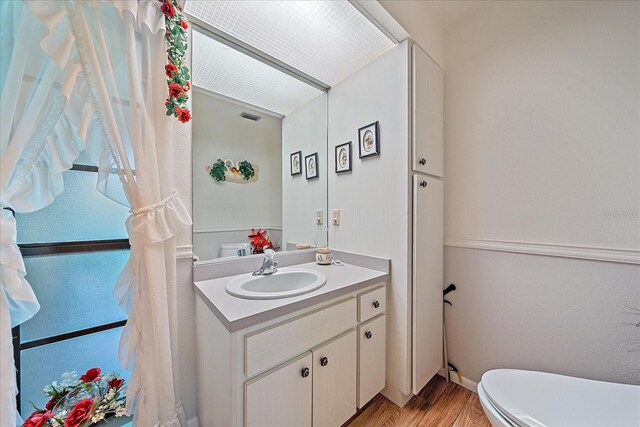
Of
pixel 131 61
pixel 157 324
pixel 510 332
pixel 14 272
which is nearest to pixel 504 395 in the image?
pixel 510 332

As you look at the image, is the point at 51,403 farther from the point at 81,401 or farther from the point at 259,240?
the point at 259,240

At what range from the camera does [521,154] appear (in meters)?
1.40

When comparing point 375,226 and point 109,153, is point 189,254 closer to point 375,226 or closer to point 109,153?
point 109,153

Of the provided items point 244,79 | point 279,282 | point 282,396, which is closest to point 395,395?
point 282,396

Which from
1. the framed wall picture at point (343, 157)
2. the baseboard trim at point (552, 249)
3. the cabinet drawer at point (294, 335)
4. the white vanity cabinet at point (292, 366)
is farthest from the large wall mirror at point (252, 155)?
the baseboard trim at point (552, 249)

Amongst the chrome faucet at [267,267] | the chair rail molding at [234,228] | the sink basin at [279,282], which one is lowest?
the sink basin at [279,282]

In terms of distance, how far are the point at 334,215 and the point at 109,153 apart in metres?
1.33

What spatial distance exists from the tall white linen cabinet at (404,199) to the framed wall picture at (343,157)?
0.16 feet

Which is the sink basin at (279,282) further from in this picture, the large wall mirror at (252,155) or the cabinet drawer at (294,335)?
the large wall mirror at (252,155)

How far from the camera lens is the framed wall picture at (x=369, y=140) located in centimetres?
153

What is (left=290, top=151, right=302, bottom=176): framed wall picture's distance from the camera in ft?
5.93

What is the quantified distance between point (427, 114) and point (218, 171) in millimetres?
1347

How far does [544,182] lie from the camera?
1.33m

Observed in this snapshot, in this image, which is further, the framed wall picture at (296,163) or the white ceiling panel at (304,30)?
the framed wall picture at (296,163)
